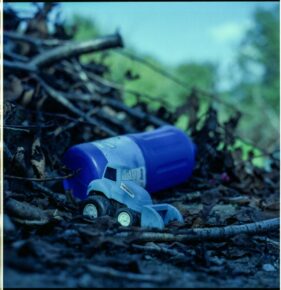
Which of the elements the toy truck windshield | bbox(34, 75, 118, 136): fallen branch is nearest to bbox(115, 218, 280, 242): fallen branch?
the toy truck windshield

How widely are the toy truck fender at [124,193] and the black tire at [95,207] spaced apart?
1.6 inches

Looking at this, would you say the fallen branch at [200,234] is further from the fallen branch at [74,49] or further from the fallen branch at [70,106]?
the fallen branch at [74,49]

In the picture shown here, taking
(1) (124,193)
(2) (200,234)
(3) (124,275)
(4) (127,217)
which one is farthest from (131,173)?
(3) (124,275)

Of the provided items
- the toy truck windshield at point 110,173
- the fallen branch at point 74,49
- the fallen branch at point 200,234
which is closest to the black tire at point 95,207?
the toy truck windshield at point 110,173

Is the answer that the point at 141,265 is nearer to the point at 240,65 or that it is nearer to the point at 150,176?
the point at 150,176

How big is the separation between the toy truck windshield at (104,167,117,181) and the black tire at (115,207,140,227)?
35 centimetres

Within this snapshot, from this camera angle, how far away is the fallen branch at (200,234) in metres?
1.86

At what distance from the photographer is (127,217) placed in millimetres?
2152

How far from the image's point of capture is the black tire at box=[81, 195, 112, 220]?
87.2 inches

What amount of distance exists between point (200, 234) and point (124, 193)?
0.45 meters

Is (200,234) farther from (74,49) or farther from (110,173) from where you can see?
(74,49)

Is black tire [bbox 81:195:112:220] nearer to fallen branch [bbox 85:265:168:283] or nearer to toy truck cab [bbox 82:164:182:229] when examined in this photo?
toy truck cab [bbox 82:164:182:229]

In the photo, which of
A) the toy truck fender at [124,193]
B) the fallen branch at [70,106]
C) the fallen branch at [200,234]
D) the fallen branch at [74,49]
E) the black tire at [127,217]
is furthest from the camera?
the fallen branch at [74,49]

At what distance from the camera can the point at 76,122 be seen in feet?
10.9
